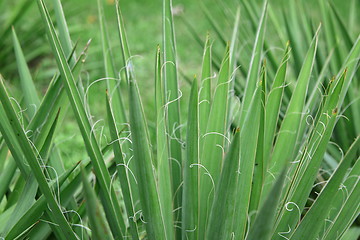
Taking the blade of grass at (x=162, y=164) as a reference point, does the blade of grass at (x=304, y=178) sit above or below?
below

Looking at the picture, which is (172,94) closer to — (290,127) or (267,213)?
(290,127)

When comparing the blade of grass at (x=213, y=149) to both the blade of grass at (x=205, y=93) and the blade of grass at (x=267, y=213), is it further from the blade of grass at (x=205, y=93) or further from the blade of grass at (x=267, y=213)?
the blade of grass at (x=267, y=213)

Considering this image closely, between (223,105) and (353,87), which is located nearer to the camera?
(223,105)

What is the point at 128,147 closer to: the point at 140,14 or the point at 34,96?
the point at 34,96

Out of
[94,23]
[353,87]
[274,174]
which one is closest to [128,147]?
[274,174]

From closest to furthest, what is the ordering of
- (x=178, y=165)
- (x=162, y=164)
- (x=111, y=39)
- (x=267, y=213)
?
(x=267, y=213)
(x=162, y=164)
(x=178, y=165)
(x=111, y=39)

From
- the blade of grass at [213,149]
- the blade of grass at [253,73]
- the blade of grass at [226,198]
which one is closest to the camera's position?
the blade of grass at [226,198]

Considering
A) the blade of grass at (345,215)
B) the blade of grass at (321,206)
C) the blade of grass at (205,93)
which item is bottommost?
the blade of grass at (345,215)

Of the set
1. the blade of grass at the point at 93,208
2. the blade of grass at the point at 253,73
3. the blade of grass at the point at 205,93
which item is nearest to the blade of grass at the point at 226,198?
the blade of grass at the point at 93,208

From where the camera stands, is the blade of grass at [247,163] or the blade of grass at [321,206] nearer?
the blade of grass at [321,206]

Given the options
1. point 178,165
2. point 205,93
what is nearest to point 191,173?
point 178,165

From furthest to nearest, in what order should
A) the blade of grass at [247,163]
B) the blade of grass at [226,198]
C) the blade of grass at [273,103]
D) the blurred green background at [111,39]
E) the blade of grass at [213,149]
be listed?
the blurred green background at [111,39], the blade of grass at [273,103], the blade of grass at [213,149], the blade of grass at [247,163], the blade of grass at [226,198]
